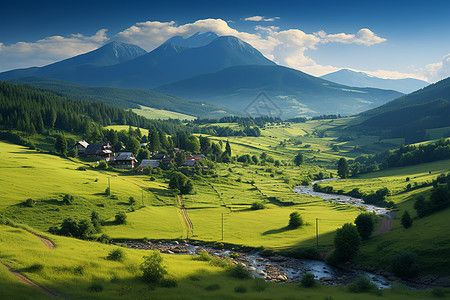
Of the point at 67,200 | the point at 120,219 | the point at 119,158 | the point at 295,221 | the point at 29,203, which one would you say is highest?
the point at 119,158

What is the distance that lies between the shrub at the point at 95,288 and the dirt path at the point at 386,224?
68.5 meters

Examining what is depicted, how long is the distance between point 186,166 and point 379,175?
113 meters

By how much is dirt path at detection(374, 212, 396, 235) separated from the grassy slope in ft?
117

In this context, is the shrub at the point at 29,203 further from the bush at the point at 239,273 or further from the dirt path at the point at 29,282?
the bush at the point at 239,273

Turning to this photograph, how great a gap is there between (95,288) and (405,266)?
52.7m

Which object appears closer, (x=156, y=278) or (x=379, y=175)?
(x=156, y=278)

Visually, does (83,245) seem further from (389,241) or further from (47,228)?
(389,241)

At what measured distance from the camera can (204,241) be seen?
247ft

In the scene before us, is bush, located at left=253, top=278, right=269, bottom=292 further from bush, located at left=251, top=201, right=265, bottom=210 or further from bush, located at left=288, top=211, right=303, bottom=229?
bush, located at left=251, top=201, right=265, bottom=210

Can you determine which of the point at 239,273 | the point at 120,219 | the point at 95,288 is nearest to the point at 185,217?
the point at 120,219

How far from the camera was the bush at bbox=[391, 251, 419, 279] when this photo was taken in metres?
54.2

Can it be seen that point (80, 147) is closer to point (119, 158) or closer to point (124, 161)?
point (119, 158)

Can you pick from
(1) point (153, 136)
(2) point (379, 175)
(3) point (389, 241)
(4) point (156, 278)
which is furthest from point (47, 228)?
(2) point (379, 175)

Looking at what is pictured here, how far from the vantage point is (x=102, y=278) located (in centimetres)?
3756
